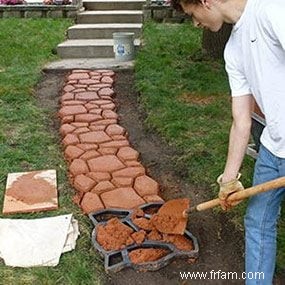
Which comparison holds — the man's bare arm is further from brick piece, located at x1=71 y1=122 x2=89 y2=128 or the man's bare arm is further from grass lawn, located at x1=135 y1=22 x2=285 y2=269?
brick piece, located at x1=71 y1=122 x2=89 y2=128

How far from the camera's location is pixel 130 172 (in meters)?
3.56

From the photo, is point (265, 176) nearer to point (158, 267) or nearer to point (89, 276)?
point (158, 267)

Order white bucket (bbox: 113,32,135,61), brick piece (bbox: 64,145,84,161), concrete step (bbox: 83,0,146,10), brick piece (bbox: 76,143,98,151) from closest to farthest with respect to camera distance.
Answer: brick piece (bbox: 64,145,84,161), brick piece (bbox: 76,143,98,151), white bucket (bbox: 113,32,135,61), concrete step (bbox: 83,0,146,10)

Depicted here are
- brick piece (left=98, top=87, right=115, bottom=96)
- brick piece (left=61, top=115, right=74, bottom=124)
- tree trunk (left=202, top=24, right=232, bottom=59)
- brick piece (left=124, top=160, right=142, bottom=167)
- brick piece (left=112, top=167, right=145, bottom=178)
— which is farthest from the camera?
tree trunk (left=202, top=24, right=232, bottom=59)

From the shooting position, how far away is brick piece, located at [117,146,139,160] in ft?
12.5

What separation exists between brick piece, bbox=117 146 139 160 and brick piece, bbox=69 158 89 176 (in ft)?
0.96

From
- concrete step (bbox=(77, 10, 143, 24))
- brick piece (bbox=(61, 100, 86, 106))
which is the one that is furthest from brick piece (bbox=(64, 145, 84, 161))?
concrete step (bbox=(77, 10, 143, 24))

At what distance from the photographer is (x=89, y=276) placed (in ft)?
8.31

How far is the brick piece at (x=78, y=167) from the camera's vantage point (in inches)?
140

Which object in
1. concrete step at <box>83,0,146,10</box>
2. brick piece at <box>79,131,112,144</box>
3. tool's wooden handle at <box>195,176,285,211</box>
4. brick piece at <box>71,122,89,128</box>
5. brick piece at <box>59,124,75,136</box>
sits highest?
tool's wooden handle at <box>195,176,285,211</box>

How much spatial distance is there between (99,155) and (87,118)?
2.70 ft

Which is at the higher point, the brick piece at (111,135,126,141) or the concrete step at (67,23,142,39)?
the brick piece at (111,135,126,141)

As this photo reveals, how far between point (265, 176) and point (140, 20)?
6925mm

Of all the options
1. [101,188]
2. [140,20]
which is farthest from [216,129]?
[140,20]
